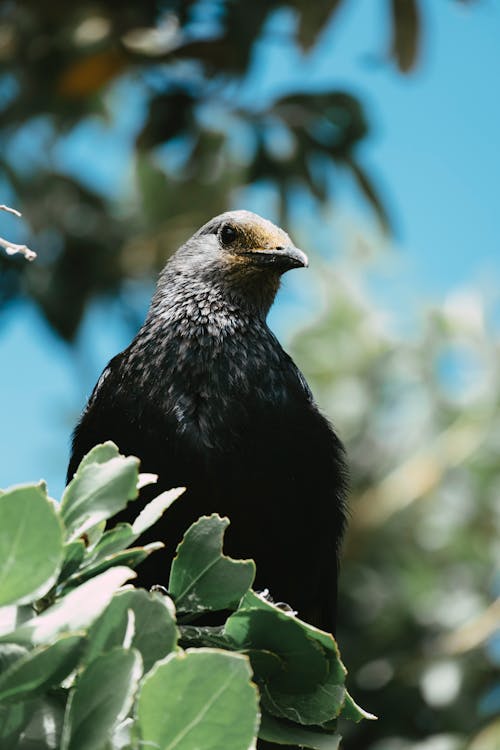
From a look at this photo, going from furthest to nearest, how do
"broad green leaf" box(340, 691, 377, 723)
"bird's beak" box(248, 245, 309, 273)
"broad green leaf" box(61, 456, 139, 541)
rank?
"bird's beak" box(248, 245, 309, 273) → "broad green leaf" box(340, 691, 377, 723) → "broad green leaf" box(61, 456, 139, 541)

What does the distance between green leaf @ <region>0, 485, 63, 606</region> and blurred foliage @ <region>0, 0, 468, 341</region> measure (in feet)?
12.2

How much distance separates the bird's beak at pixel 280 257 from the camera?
3789mm

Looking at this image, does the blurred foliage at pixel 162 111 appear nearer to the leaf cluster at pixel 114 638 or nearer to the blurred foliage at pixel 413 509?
the blurred foliage at pixel 413 509

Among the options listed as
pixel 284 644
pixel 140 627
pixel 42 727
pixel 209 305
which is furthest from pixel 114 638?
pixel 209 305

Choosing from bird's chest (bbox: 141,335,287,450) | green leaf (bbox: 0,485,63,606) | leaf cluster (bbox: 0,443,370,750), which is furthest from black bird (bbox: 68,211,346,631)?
green leaf (bbox: 0,485,63,606)

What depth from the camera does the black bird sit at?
10.2 ft

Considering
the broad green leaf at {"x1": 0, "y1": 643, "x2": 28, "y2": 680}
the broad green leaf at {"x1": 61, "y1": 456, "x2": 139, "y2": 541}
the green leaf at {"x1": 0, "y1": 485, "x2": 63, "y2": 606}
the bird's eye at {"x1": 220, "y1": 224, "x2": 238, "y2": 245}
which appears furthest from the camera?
the bird's eye at {"x1": 220, "y1": 224, "x2": 238, "y2": 245}

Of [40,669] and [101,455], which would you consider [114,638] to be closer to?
[40,669]

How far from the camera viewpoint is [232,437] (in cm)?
314

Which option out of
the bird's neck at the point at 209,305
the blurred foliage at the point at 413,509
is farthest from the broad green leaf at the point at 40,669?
the blurred foliage at the point at 413,509

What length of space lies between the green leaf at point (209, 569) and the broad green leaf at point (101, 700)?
1.21 ft

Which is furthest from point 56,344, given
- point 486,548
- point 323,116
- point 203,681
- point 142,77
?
point 203,681

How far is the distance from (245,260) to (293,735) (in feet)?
7.90

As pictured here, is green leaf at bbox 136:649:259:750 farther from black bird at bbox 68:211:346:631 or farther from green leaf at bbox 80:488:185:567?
black bird at bbox 68:211:346:631
